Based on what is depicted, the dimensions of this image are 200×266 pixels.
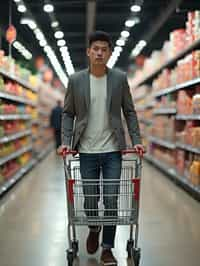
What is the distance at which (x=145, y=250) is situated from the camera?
4.31m

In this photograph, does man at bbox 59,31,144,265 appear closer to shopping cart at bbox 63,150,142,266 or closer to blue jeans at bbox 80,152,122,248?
blue jeans at bbox 80,152,122,248

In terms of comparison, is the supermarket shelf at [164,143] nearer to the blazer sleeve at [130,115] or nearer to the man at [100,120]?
the blazer sleeve at [130,115]

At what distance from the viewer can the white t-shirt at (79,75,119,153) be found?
3740 millimetres

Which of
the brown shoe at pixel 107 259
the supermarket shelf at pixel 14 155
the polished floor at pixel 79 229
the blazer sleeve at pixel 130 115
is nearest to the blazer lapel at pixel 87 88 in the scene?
the blazer sleeve at pixel 130 115

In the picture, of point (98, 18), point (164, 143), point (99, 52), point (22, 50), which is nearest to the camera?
point (99, 52)

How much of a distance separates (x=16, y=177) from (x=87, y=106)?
5.43 m

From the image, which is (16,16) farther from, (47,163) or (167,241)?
(167,241)

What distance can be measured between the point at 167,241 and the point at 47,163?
852cm

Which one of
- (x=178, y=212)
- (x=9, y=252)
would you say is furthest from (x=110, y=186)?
(x=178, y=212)

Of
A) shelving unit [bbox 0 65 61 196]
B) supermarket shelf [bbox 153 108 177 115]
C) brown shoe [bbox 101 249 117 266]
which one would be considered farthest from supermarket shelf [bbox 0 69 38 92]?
brown shoe [bbox 101 249 117 266]

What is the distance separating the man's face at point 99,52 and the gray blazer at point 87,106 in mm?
143

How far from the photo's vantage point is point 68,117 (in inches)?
154

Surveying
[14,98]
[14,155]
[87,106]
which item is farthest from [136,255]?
[14,98]

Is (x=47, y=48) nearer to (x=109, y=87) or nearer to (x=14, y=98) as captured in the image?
(x=14, y=98)
